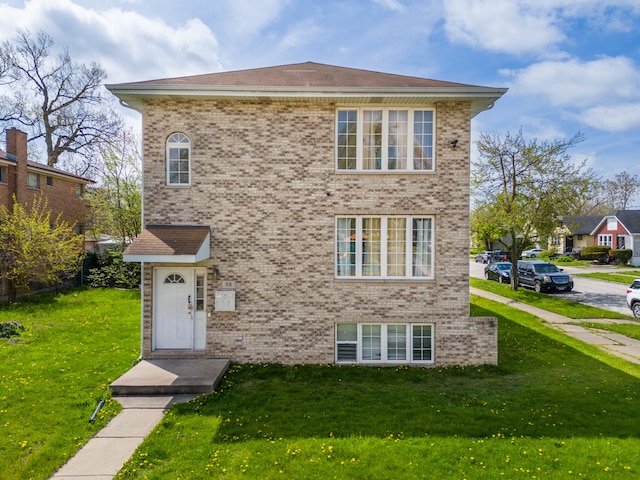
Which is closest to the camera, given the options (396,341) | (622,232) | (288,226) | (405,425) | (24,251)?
(405,425)

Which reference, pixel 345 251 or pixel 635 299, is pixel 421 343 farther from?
pixel 635 299

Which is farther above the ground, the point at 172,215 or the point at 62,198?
the point at 62,198

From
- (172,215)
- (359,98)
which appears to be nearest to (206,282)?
(172,215)

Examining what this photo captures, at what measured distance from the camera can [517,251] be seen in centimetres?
2164

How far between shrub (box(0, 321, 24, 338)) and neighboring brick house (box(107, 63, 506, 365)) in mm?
5917

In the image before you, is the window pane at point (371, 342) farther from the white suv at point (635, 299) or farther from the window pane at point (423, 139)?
the white suv at point (635, 299)

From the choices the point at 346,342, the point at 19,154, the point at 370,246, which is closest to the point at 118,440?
the point at 346,342

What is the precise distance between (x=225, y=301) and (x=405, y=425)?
16.8ft

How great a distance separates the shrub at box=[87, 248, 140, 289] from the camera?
71.4ft

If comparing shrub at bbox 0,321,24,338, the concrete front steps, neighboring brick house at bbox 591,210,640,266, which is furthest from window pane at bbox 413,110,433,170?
neighboring brick house at bbox 591,210,640,266

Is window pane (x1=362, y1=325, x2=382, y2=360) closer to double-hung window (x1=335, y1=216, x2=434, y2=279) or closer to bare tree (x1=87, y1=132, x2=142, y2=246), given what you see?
double-hung window (x1=335, y1=216, x2=434, y2=279)

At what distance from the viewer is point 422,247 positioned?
9.40m

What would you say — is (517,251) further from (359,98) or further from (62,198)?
(62,198)

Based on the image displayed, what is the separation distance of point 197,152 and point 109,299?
12899 mm
